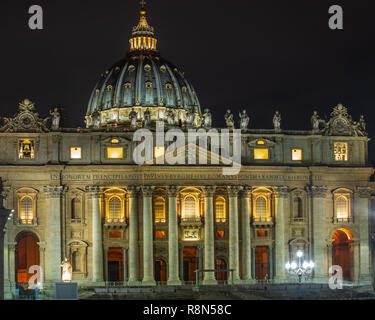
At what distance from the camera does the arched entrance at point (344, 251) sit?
319ft

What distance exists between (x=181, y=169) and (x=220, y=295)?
59.9 feet

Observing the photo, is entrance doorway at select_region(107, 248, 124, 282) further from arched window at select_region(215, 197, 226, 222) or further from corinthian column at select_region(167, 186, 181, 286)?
arched window at select_region(215, 197, 226, 222)

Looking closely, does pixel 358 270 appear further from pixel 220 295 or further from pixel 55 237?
pixel 55 237

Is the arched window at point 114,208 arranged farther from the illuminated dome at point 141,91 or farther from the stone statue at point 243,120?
the illuminated dome at point 141,91

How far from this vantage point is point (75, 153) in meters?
92.9

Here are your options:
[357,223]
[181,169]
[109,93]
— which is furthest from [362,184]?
[109,93]

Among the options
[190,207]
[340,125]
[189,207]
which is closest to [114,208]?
[189,207]

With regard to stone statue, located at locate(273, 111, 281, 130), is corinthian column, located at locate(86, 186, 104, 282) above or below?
below

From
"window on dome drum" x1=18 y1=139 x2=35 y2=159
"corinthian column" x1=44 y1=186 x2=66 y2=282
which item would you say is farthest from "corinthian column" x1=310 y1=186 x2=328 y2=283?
"window on dome drum" x1=18 y1=139 x2=35 y2=159

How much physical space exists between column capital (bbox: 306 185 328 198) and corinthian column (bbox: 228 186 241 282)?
7752mm

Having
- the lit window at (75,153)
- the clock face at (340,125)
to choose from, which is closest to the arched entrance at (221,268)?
the lit window at (75,153)

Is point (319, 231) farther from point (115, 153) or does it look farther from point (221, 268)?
point (115, 153)

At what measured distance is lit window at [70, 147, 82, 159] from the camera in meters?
92.9

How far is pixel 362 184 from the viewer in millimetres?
97250
